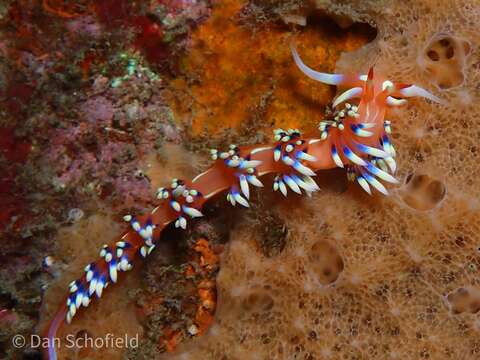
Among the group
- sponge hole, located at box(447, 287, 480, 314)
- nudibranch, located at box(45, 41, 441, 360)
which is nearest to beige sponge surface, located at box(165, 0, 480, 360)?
sponge hole, located at box(447, 287, 480, 314)

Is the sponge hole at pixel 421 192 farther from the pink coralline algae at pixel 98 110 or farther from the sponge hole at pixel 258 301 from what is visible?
the pink coralline algae at pixel 98 110

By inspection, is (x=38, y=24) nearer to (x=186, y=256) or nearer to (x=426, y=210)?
(x=186, y=256)

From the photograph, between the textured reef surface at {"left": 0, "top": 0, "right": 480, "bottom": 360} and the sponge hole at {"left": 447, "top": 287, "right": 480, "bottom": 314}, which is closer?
the sponge hole at {"left": 447, "top": 287, "right": 480, "bottom": 314}

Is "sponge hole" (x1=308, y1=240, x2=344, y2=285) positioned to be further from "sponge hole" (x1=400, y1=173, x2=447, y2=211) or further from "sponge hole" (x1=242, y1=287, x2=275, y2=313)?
"sponge hole" (x1=400, y1=173, x2=447, y2=211)

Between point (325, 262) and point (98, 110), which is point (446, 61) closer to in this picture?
point (325, 262)

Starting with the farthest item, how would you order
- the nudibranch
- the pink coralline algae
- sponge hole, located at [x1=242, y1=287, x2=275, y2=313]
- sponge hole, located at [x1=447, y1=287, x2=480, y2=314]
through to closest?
the pink coralline algae < sponge hole, located at [x1=242, y1=287, x2=275, y2=313] < the nudibranch < sponge hole, located at [x1=447, y1=287, x2=480, y2=314]

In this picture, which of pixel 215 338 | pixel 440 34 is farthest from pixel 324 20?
pixel 215 338

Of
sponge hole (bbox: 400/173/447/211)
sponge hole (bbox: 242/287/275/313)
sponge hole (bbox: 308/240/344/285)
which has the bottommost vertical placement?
sponge hole (bbox: 242/287/275/313)

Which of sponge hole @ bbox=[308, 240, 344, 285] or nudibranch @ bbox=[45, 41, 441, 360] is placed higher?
nudibranch @ bbox=[45, 41, 441, 360]
